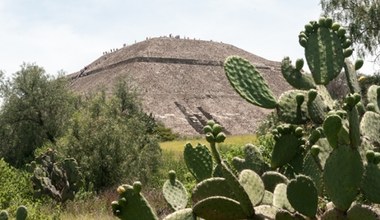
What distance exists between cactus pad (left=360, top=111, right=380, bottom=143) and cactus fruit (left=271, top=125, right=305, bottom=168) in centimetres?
25

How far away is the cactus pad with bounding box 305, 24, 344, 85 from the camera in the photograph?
271cm

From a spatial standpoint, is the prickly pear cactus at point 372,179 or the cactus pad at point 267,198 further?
the cactus pad at point 267,198

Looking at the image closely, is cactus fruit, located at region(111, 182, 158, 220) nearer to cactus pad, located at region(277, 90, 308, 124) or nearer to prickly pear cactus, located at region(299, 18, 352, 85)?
cactus pad, located at region(277, 90, 308, 124)

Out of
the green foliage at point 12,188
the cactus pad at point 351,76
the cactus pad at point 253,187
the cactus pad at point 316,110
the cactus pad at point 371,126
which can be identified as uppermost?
the cactus pad at point 351,76

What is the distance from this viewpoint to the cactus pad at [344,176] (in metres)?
1.92

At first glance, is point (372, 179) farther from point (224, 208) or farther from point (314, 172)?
point (224, 208)

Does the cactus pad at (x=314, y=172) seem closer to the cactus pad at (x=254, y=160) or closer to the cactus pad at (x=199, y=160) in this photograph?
the cactus pad at (x=254, y=160)

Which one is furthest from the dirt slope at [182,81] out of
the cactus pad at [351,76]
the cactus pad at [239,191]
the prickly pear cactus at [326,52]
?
the cactus pad at [239,191]

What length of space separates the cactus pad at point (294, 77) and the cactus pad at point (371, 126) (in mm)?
378

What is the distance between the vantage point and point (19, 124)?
40.1 metres

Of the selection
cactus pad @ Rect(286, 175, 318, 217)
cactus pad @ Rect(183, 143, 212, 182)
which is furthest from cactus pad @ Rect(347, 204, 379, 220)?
cactus pad @ Rect(183, 143, 212, 182)

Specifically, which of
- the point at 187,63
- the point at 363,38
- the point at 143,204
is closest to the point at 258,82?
the point at 143,204

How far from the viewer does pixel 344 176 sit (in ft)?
6.32

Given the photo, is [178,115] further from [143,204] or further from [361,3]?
[143,204]
